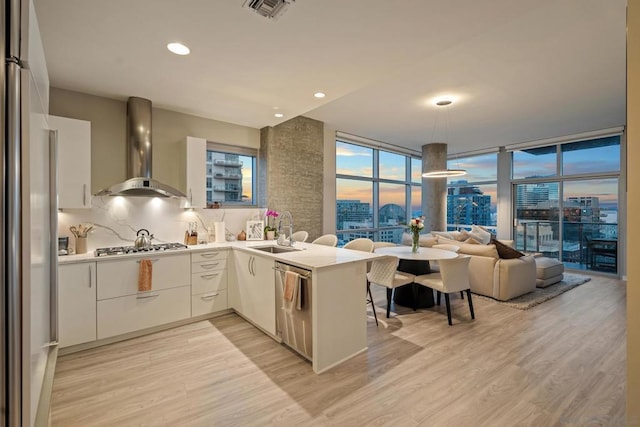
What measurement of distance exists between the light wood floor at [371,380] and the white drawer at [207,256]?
0.78 m

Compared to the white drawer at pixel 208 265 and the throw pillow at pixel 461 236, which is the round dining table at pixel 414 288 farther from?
the throw pillow at pixel 461 236

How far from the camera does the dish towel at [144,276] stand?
121 inches

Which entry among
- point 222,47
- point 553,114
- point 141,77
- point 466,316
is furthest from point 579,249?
point 141,77

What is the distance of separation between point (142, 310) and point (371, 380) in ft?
7.92

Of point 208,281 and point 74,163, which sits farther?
point 208,281

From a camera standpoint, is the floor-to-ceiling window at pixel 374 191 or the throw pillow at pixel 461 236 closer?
the throw pillow at pixel 461 236

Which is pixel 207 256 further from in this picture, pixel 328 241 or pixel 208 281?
pixel 328 241

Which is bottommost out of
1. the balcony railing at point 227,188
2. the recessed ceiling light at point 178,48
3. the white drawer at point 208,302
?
the white drawer at point 208,302

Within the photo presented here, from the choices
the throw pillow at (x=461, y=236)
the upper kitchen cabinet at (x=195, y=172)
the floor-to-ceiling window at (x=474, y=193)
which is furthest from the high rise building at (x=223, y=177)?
the floor-to-ceiling window at (x=474, y=193)

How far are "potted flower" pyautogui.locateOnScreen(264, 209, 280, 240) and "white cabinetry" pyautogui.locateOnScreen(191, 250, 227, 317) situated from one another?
2.78 feet

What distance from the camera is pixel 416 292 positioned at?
3898 millimetres

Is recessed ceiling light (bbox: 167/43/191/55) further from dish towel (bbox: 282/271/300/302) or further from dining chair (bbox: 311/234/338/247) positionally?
dining chair (bbox: 311/234/338/247)

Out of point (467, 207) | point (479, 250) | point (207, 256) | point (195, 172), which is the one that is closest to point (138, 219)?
point (195, 172)

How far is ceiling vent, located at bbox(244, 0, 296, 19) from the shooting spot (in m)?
1.91
